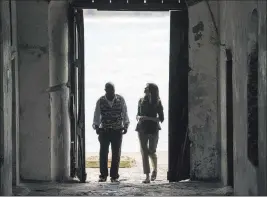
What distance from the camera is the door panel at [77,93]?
8.46 m

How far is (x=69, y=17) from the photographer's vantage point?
843 centimetres

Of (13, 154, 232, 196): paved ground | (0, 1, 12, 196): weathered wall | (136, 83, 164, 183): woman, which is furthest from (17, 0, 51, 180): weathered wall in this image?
(0, 1, 12, 196): weathered wall

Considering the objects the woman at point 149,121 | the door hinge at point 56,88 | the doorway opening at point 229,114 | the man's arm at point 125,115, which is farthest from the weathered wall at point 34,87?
the doorway opening at point 229,114

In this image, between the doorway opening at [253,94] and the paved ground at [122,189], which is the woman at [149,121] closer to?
the paved ground at [122,189]

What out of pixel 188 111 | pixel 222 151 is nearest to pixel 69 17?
pixel 188 111

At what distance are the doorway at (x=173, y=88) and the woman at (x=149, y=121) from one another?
0.30 meters

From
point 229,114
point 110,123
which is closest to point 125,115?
point 110,123

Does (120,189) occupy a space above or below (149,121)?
below

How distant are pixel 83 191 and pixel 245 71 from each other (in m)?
2.97

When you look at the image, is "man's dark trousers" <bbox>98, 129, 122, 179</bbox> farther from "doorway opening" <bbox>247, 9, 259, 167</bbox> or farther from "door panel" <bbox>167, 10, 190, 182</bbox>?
→ "doorway opening" <bbox>247, 9, 259, 167</bbox>

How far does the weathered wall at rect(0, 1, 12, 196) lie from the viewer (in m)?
5.46

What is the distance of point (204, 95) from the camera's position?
811 centimetres

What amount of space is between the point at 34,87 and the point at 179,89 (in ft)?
7.58

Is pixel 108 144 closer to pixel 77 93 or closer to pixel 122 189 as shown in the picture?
pixel 77 93
